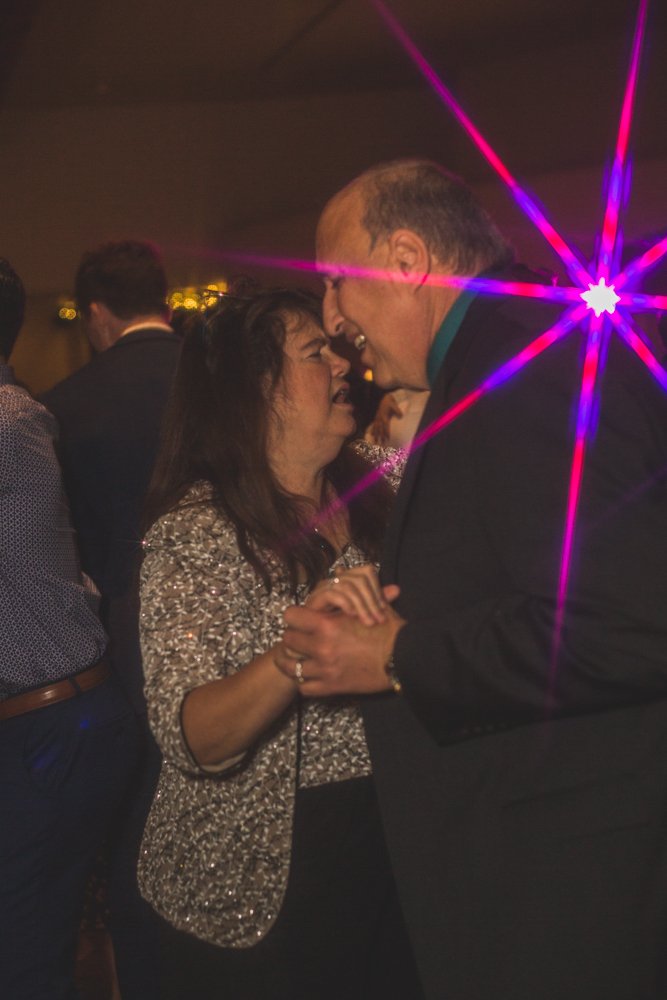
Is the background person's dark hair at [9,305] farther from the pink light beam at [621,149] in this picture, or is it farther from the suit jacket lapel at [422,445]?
the pink light beam at [621,149]

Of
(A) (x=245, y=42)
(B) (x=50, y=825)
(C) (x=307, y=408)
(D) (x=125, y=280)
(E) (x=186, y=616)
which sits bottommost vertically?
(B) (x=50, y=825)

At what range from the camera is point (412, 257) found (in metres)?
1.46

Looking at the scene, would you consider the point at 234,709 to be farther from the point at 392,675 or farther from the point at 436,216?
the point at 436,216

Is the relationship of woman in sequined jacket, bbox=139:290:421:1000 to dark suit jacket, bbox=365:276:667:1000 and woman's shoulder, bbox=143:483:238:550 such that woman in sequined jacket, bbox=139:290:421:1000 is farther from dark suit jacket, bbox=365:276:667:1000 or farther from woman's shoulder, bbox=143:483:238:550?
dark suit jacket, bbox=365:276:667:1000

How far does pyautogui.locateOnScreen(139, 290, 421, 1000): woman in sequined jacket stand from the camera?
1.56 metres

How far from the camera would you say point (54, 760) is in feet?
6.88

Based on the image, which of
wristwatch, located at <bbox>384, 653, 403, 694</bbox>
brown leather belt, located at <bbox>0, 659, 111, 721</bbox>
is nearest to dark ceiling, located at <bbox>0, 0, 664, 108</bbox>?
brown leather belt, located at <bbox>0, 659, 111, 721</bbox>

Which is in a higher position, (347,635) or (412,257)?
(412,257)

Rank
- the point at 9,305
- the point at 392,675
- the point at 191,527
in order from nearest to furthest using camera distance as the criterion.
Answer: the point at 392,675 → the point at 191,527 → the point at 9,305

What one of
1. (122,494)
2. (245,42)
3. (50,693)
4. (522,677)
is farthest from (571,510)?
(245,42)

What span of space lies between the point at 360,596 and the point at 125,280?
2.27 m

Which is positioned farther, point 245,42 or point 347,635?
point 245,42

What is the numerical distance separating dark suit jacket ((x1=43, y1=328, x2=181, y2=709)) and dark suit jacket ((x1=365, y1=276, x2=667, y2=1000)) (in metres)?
1.62

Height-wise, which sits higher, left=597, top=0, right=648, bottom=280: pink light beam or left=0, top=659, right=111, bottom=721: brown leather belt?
left=597, top=0, right=648, bottom=280: pink light beam
